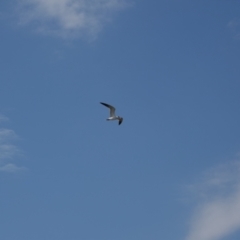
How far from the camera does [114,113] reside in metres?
46.5
